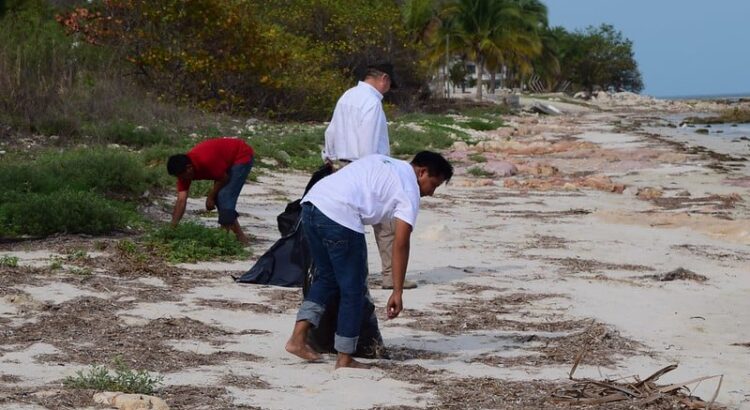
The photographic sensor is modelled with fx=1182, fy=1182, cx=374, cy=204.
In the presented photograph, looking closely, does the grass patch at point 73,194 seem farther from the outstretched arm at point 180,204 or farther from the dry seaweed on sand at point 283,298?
the dry seaweed on sand at point 283,298

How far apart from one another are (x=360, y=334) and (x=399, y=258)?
0.76 metres

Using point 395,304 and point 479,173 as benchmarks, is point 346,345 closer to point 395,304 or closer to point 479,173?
point 395,304

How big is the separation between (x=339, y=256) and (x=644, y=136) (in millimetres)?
29850

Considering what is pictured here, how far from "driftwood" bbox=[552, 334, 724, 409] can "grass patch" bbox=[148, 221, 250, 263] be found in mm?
4527

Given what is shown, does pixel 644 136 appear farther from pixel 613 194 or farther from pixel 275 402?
pixel 275 402

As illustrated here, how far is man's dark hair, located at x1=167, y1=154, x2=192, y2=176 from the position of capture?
908 cm

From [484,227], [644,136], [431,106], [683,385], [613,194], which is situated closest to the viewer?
[683,385]

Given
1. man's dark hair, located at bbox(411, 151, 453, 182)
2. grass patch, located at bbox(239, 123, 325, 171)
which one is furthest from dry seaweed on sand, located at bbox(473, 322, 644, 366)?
grass patch, located at bbox(239, 123, 325, 171)

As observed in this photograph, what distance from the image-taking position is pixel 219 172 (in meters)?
9.52

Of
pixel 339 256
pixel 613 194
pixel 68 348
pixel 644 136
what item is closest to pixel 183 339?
pixel 68 348

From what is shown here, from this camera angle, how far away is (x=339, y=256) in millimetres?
5809

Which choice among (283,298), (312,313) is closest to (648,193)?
(283,298)

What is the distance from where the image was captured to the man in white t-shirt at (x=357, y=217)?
18.6 ft

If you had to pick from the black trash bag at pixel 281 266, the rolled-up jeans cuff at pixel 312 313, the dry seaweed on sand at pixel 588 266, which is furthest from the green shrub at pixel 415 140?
the rolled-up jeans cuff at pixel 312 313
